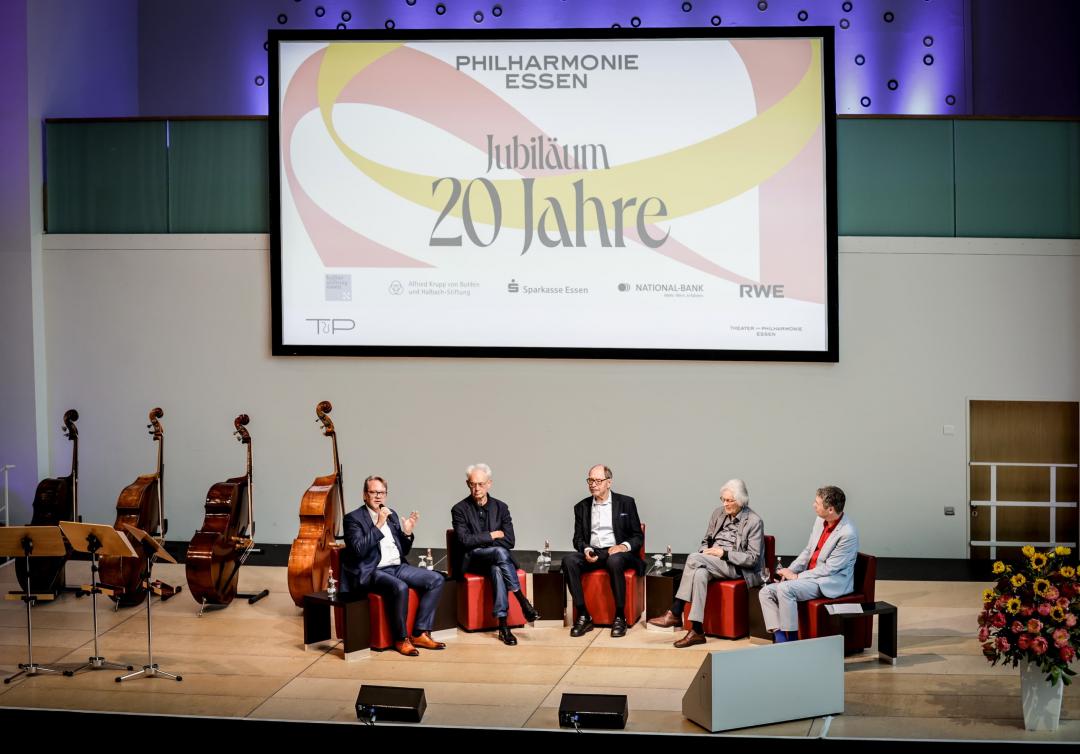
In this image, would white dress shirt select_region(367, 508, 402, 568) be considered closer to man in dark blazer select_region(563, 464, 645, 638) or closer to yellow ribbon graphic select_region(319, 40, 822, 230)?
man in dark blazer select_region(563, 464, 645, 638)

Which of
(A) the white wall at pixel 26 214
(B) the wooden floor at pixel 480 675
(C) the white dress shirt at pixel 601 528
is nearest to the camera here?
(B) the wooden floor at pixel 480 675

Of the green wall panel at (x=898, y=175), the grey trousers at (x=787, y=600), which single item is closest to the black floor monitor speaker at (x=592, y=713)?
the grey trousers at (x=787, y=600)

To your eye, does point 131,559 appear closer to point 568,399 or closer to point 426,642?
point 426,642

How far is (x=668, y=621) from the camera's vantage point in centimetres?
755

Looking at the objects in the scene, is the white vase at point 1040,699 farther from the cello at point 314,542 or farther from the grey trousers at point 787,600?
the cello at point 314,542

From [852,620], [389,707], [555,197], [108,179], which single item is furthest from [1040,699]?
[108,179]

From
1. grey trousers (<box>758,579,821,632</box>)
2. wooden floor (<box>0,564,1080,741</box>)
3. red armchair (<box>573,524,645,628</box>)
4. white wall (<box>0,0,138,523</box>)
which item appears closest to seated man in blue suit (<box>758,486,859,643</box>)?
grey trousers (<box>758,579,821,632</box>)

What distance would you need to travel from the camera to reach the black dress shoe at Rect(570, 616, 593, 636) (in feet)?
24.5

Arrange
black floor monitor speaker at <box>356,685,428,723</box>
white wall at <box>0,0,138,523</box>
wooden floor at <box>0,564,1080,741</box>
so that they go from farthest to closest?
1. white wall at <box>0,0,138,523</box>
2. wooden floor at <box>0,564,1080,741</box>
3. black floor monitor speaker at <box>356,685,428,723</box>

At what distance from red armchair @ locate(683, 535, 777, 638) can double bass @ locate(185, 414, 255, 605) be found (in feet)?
9.77

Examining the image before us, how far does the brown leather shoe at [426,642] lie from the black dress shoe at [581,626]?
800 millimetres

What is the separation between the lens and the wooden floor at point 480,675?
592 centimetres

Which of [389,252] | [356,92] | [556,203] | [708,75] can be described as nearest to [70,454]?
[389,252]

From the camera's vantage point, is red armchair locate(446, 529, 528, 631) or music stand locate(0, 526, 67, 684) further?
red armchair locate(446, 529, 528, 631)
